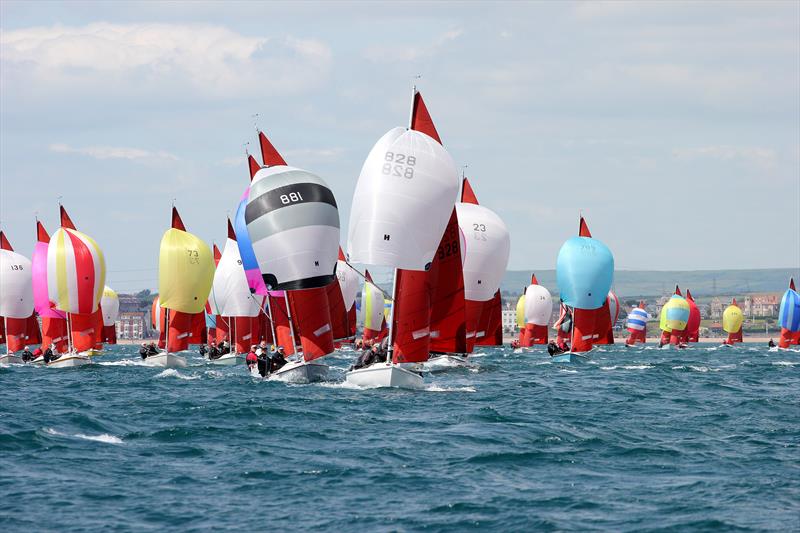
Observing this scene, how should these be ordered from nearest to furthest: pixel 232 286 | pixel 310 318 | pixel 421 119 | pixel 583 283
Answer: pixel 421 119 < pixel 310 318 < pixel 583 283 < pixel 232 286

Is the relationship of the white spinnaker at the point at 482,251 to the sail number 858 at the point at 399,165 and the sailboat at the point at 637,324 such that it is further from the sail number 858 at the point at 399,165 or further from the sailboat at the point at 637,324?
A: the sailboat at the point at 637,324

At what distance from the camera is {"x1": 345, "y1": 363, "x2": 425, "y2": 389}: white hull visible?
38531 millimetres

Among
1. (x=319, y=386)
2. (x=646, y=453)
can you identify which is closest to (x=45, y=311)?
(x=319, y=386)

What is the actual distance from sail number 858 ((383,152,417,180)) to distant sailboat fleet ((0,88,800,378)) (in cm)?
5

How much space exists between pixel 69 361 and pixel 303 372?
22.1 m

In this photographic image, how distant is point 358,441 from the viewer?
2678 cm

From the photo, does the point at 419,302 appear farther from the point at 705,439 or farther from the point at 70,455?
the point at 70,455

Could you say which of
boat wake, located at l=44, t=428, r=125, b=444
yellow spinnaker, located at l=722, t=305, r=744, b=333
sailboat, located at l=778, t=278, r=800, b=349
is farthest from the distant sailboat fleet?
yellow spinnaker, located at l=722, t=305, r=744, b=333

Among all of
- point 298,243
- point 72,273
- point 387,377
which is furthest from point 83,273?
point 387,377

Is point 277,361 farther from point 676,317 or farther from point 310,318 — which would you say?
point 676,317

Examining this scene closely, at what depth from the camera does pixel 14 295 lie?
238 ft

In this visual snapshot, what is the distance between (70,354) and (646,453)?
43.0m

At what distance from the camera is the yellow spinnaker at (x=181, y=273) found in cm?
6119

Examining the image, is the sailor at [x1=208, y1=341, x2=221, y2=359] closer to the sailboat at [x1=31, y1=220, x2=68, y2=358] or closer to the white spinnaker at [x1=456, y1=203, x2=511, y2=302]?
the sailboat at [x1=31, y1=220, x2=68, y2=358]
